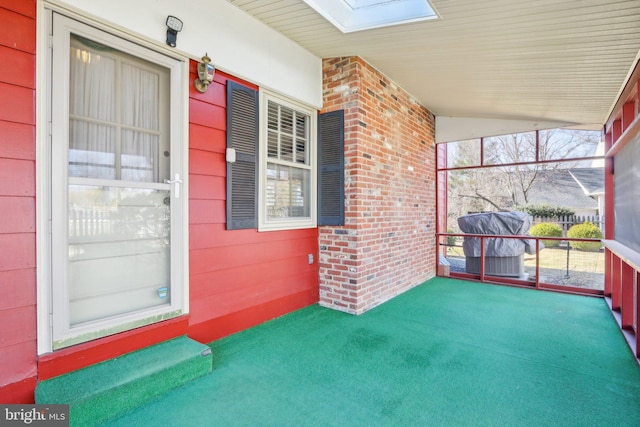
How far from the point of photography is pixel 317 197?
386 centimetres

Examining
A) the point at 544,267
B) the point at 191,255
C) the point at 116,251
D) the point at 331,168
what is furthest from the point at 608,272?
the point at 116,251

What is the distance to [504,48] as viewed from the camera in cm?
294

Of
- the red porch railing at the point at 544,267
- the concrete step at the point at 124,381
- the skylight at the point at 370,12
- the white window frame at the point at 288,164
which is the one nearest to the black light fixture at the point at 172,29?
the white window frame at the point at 288,164

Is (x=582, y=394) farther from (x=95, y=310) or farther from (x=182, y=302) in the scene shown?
(x=95, y=310)

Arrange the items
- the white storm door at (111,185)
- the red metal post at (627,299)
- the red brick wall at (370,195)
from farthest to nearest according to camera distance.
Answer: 1. the red brick wall at (370,195)
2. the red metal post at (627,299)
3. the white storm door at (111,185)

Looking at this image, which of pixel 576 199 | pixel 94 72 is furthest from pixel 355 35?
pixel 576 199

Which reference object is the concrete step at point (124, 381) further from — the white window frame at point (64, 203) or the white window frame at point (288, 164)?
the white window frame at point (288, 164)

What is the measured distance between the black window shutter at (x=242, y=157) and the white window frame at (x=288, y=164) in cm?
8

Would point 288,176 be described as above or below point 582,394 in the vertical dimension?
above

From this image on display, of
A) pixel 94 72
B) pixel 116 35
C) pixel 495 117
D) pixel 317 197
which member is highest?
pixel 495 117

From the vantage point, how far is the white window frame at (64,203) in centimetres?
184

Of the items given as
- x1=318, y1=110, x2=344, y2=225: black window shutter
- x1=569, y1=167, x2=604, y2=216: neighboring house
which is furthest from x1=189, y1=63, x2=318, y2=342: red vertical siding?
x1=569, y1=167, x2=604, y2=216: neighboring house

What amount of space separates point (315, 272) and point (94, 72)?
113 inches

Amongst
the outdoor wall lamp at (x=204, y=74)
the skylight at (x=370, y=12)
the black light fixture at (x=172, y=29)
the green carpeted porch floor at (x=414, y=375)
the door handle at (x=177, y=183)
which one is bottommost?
the green carpeted porch floor at (x=414, y=375)
